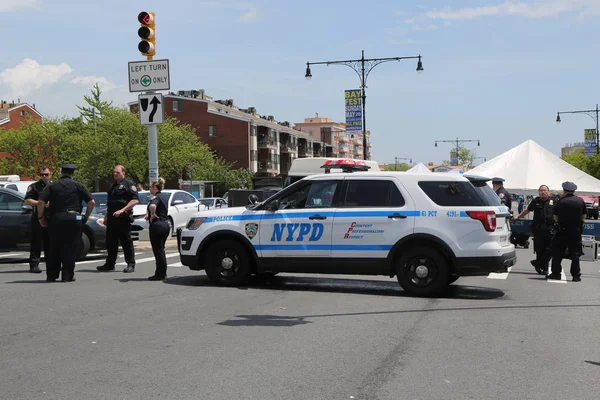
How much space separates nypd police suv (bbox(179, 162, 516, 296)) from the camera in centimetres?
950

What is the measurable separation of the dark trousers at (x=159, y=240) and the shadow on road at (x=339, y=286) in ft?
0.83

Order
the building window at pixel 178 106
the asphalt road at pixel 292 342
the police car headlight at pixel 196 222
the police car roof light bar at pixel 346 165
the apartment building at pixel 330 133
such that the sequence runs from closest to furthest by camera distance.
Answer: the asphalt road at pixel 292 342 < the police car headlight at pixel 196 222 < the police car roof light bar at pixel 346 165 < the building window at pixel 178 106 < the apartment building at pixel 330 133

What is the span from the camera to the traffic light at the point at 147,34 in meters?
14.8

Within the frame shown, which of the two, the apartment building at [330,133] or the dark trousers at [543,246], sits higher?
the apartment building at [330,133]

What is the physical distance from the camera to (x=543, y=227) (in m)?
13.2

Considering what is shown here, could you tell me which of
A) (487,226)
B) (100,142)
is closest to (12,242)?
(487,226)

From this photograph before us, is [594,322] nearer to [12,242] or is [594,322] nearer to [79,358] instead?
[79,358]

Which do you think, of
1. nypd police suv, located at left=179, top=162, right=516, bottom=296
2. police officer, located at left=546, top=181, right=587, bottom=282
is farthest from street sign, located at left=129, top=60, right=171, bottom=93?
police officer, located at left=546, top=181, right=587, bottom=282

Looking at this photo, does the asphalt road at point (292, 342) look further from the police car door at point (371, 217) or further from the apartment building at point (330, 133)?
the apartment building at point (330, 133)

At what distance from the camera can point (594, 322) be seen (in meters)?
7.99

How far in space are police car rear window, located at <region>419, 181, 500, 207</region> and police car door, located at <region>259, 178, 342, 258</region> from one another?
1362 millimetres

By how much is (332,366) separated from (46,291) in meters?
5.73

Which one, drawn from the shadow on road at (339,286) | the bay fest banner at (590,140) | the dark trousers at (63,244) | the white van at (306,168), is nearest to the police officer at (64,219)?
the dark trousers at (63,244)

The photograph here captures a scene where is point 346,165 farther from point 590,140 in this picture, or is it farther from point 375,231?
point 590,140
